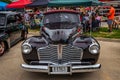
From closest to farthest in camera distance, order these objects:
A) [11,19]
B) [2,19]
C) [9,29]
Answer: [9,29] < [2,19] < [11,19]

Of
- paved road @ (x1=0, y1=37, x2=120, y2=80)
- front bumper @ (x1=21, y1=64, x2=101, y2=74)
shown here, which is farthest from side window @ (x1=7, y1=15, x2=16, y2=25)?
front bumper @ (x1=21, y1=64, x2=101, y2=74)

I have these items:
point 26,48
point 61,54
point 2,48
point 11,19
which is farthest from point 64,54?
point 11,19

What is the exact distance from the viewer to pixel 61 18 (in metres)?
7.75

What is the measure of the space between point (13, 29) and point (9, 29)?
53 cm

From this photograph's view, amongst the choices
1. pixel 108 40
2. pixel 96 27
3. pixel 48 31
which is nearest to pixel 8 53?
pixel 48 31

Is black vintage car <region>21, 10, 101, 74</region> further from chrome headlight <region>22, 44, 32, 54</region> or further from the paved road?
the paved road

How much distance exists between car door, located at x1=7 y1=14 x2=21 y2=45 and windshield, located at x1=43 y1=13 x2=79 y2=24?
8.32 ft

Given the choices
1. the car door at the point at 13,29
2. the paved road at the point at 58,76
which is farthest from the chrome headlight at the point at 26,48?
the car door at the point at 13,29

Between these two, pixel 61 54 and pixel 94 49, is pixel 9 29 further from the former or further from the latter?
pixel 94 49

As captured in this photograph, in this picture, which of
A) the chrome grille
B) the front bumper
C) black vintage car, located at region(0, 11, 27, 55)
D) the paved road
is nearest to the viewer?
the front bumper

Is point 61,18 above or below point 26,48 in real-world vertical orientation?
above

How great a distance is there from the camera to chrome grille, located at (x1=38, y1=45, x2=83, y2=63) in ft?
19.2

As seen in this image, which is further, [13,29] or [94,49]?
[13,29]

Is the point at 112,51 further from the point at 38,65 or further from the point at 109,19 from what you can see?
the point at 109,19
